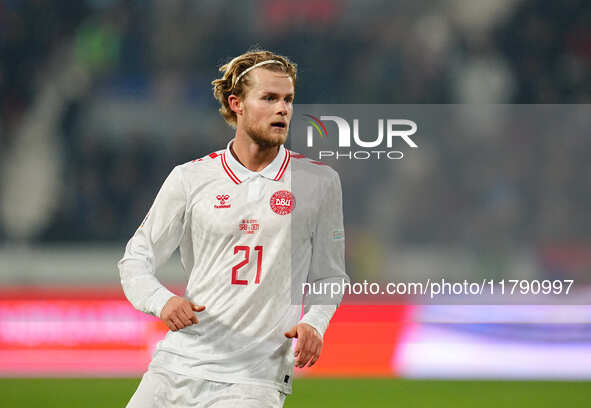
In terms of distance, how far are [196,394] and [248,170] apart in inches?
32.7

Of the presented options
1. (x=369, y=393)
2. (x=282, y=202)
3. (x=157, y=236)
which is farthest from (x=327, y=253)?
(x=369, y=393)

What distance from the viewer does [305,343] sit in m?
2.76

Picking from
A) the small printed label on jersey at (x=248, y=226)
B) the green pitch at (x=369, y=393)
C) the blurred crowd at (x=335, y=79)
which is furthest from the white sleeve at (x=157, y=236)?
the blurred crowd at (x=335, y=79)

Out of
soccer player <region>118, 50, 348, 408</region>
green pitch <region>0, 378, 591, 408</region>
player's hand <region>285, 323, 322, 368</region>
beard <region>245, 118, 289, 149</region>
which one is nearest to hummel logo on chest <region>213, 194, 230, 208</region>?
soccer player <region>118, 50, 348, 408</region>

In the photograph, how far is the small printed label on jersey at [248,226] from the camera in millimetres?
3061

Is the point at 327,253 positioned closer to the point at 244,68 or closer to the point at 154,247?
the point at 154,247

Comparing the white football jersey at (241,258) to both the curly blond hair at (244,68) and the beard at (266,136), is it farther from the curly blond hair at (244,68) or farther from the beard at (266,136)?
the curly blond hair at (244,68)

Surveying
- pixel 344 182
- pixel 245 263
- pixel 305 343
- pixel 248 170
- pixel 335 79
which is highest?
pixel 335 79

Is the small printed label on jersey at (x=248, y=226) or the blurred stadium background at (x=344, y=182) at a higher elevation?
the blurred stadium background at (x=344, y=182)

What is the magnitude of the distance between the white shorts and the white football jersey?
0.03m

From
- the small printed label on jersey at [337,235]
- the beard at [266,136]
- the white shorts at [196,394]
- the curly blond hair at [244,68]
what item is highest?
the curly blond hair at [244,68]

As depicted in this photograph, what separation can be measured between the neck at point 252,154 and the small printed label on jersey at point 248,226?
0.24 meters

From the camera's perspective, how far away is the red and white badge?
3.09 meters

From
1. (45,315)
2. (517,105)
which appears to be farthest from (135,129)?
(517,105)
